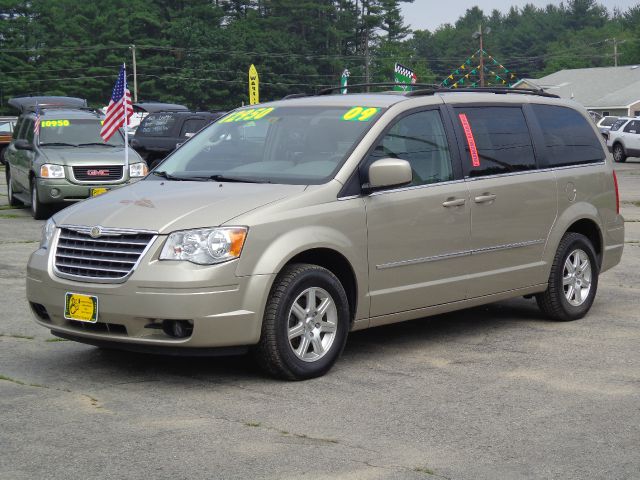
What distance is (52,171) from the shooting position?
17719 millimetres

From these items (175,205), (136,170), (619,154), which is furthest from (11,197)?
(619,154)

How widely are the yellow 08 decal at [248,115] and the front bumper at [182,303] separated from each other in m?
1.93

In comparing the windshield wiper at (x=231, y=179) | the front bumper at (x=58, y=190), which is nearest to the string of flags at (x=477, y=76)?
the front bumper at (x=58, y=190)

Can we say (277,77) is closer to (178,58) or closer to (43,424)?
(178,58)

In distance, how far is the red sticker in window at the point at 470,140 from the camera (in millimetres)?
8117

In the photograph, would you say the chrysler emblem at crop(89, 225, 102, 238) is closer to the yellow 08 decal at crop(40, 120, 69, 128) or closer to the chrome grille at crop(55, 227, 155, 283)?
the chrome grille at crop(55, 227, 155, 283)

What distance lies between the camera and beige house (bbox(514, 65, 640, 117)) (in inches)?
3317

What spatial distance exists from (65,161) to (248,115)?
10.2 metres

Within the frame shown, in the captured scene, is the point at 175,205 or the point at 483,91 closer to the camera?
the point at 175,205

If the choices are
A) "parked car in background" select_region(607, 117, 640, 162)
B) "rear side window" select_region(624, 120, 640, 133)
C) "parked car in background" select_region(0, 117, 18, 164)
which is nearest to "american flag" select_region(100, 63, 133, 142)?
"parked car in background" select_region(0, 117, 18, 164)

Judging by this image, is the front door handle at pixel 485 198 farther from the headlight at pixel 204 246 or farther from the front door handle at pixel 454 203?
the headlight at pixel 204 246

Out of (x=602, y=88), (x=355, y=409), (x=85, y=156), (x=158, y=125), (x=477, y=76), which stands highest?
(x=477, y=76)

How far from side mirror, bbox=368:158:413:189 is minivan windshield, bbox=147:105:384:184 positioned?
9.7 inches

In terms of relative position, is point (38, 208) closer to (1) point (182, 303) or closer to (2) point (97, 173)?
(2) point (97, 173)
